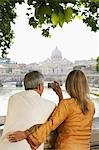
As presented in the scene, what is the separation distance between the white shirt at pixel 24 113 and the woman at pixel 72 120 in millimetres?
87

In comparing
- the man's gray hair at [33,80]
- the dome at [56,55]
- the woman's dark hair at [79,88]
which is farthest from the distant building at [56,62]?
the woman's dark hair at [79,88]

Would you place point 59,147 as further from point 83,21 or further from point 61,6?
point 83,21

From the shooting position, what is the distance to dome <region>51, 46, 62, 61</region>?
812 cm

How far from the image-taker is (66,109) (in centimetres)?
246

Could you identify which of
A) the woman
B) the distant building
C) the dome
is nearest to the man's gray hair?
the woman

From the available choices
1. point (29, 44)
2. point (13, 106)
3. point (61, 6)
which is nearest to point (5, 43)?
point (29, 44)

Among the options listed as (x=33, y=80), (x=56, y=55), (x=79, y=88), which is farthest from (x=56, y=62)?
(x=79, y=88)

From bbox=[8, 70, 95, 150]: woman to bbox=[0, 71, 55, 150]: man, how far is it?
0.09 meters

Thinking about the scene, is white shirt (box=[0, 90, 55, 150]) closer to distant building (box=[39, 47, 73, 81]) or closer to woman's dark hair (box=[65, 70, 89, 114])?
woman's dark hair (box=[65, 70, 89, 114])

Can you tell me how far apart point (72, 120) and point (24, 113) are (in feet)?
1.02

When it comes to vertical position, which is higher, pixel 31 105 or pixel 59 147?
pixel 31 105

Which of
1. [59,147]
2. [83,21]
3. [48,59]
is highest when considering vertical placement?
[83,21]

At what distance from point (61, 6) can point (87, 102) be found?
0.73m

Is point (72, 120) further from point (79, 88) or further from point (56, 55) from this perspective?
point (56, 55)
